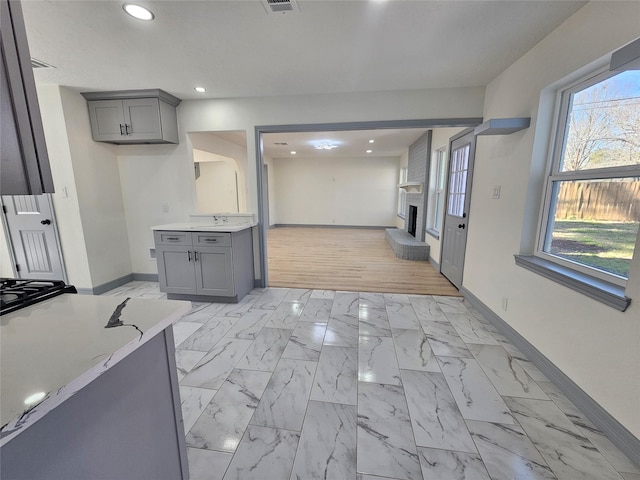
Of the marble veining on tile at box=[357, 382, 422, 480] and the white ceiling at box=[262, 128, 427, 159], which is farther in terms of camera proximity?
the white ceiling at box=[262, 128, 427, 159]

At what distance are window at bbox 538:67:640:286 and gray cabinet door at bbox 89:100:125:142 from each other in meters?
4.47

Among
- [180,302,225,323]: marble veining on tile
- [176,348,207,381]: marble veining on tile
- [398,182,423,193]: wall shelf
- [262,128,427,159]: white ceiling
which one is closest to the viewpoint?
[176,348,207,381]: marble veining on tile

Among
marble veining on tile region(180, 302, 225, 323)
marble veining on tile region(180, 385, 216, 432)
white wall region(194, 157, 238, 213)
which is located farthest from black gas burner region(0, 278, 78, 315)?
white wall region(194, 157, 238, 213)

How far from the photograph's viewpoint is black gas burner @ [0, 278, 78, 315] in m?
0.94

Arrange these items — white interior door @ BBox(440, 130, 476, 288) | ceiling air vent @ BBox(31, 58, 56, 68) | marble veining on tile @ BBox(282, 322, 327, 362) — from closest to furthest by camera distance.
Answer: marble veining on tile @ BBox(282, 322, 327, 362), ceiling air vent @ BBox(31, 58, 56, 68), white interior door @ BBox(440, 130, 476, 288)

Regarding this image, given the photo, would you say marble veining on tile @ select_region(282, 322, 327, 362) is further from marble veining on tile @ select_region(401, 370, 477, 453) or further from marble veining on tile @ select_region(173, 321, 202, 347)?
marble veining on tile @ select_region(173, 321, 202, 347)

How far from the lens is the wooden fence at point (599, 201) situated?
4.97 ft

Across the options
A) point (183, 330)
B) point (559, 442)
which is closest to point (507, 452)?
point (559, 442)

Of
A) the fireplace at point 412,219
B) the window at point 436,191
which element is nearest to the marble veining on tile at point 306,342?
the window at point 436,191

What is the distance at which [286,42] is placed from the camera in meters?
2.10

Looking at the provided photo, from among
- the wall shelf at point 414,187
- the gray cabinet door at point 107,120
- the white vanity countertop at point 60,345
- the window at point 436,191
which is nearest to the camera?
the white vanity countertop at point 60,345

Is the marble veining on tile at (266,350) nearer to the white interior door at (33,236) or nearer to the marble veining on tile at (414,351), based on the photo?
the marble veining on tile at (414,351)

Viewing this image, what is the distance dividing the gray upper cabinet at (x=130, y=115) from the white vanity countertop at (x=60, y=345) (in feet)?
9.22

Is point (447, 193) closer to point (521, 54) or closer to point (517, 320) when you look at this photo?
point (521, 54)
